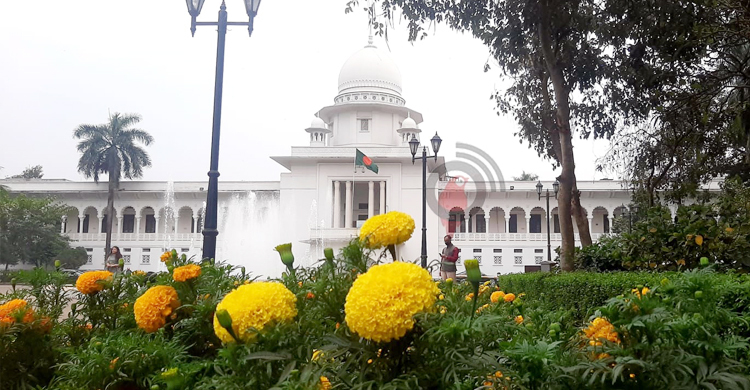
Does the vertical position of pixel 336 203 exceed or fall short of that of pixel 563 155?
it exceeds it

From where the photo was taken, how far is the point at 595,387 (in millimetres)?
1008

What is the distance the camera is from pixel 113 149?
2612 cm

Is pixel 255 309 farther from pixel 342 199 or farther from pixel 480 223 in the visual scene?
pixel 480 223

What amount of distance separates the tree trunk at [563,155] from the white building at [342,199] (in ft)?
67.2

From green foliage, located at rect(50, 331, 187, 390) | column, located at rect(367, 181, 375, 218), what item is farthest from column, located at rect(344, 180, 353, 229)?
green foliage, located at rect(50, 331, 187, 390)

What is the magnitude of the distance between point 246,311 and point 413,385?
0.34m

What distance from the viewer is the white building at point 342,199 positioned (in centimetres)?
2898

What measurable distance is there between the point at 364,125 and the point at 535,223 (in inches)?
475

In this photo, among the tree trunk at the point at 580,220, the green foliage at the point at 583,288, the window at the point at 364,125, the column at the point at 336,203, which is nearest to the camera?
the green foliage at the point at 583,288

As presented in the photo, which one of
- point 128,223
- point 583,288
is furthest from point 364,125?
point 583,288

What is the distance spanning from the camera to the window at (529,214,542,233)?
3350 centimetres

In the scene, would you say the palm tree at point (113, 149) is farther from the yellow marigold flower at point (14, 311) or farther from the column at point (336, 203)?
the yellow marigold flower at point (14, 311)

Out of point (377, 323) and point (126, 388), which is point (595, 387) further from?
point (126, 388)

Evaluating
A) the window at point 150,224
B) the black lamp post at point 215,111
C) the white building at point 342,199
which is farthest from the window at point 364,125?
the black lamp post at point 215,111
